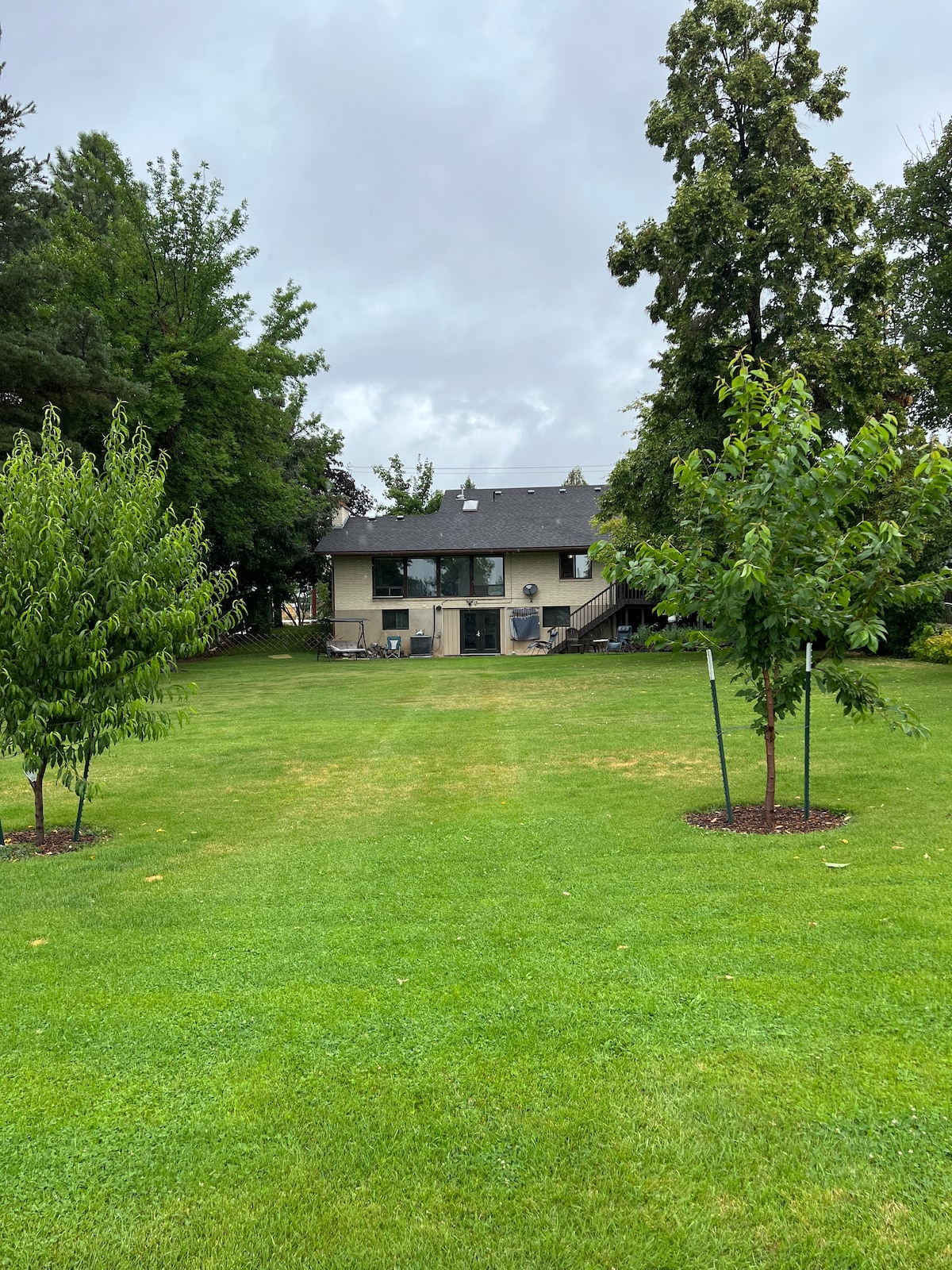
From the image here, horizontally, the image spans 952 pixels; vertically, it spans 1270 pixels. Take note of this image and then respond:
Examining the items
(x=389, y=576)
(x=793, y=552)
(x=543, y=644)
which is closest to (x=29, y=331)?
(x=389, y=576)

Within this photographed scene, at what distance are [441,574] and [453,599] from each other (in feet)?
4.08

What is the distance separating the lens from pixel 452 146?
837 inches

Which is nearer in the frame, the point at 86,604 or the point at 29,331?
the point at 86,604

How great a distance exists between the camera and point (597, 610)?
3431 centimetres

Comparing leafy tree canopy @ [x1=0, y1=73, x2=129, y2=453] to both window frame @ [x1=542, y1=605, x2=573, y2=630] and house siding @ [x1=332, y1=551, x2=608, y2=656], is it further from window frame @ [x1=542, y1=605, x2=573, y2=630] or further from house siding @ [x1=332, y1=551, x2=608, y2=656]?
window frame @ [x1=542, y1=605, x2=573, y2=630]

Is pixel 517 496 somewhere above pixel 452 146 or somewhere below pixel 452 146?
below

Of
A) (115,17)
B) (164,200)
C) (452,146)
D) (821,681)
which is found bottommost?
(821,681)

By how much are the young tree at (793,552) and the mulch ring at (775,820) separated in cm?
15

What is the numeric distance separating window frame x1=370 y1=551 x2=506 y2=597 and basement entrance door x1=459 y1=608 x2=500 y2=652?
2.34 feet

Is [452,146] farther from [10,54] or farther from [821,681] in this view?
[821,681]

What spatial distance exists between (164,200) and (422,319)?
59.1 ft

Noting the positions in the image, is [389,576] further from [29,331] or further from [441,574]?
[29,331]

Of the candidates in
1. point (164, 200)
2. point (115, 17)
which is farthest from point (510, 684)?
point (164, 200)

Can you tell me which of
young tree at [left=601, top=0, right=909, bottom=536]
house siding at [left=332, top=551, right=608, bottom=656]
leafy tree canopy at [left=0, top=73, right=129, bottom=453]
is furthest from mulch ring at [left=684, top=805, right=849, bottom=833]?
house siding at [left=332, top=551, right=608, bottom=656]
